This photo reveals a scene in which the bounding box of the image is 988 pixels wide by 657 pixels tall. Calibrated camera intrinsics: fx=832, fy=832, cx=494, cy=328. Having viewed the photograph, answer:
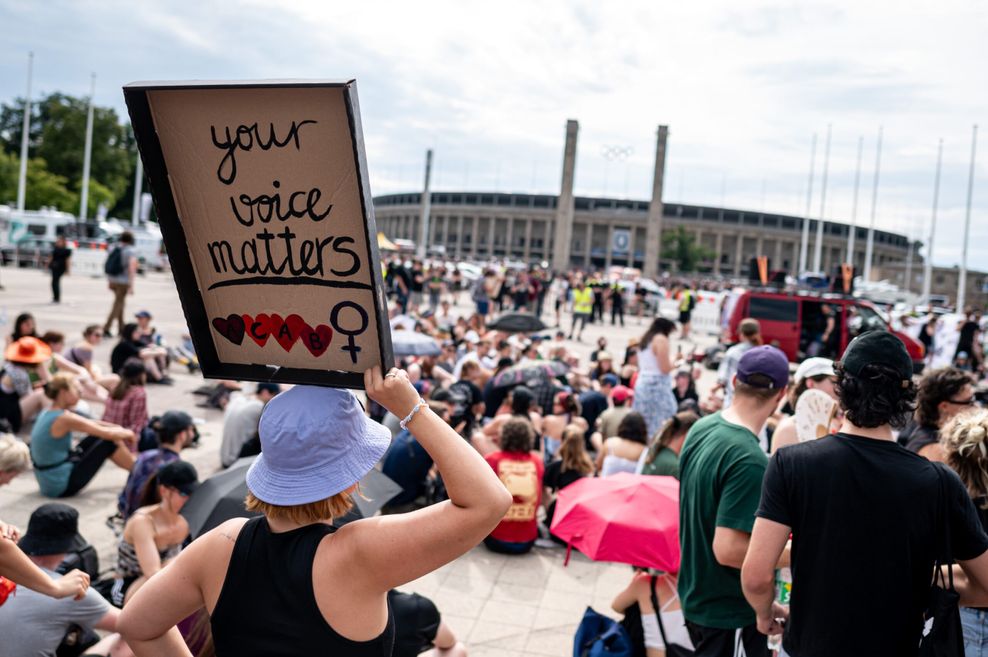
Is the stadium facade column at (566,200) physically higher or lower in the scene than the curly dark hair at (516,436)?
higher

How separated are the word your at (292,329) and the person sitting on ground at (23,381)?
773 centimetres

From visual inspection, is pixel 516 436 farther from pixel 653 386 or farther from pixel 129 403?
pixel 129 403

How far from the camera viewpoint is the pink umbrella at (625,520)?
14.0ft

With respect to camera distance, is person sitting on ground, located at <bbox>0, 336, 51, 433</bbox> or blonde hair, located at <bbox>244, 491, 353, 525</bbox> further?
person sitting on ground, located at <bbox>0, 336, 51, 433</bbox>

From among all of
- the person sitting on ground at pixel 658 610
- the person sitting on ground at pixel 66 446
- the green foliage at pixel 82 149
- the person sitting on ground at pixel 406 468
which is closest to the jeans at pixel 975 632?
the person sitting on ground at pixel 658 610

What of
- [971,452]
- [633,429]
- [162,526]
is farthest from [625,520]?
[162,526]

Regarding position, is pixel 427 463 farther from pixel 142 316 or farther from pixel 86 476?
pixel 142 316

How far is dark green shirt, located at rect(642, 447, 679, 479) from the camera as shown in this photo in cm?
562

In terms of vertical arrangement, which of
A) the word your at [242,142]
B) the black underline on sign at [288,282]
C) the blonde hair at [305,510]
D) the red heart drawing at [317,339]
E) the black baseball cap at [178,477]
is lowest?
the black baseball cap at [178,477]

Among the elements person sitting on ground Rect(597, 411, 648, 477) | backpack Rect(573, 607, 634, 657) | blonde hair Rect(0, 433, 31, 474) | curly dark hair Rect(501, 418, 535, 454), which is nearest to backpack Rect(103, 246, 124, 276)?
curly dark hair Rect(501, 418, 535, 454)

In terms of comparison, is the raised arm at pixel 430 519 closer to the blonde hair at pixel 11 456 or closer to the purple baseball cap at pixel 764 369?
the purple baseball cap at pixel 764 369

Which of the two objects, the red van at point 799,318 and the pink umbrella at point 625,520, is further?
the red van at point 799,318

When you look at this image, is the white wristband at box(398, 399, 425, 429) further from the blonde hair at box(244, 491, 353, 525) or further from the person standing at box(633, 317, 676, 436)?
the person standing at box(633, 317, 676, 436)

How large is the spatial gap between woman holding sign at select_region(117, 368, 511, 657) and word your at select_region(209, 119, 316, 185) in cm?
53
